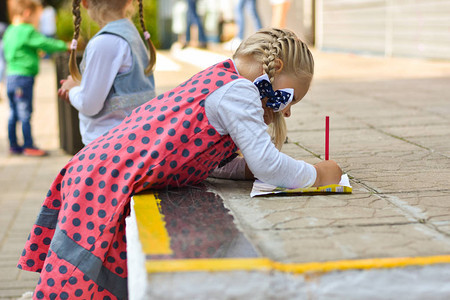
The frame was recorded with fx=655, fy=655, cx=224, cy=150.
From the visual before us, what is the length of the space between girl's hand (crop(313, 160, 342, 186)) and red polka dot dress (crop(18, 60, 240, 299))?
37 centimetres

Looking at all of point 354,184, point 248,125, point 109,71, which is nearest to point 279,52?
point 248,125

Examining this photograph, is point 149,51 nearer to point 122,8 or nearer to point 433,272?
point 122,8

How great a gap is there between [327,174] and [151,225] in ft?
2.62

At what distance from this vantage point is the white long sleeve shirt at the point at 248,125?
2.33 m

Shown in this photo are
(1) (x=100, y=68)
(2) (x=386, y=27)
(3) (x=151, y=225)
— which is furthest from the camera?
(2) (x=386, y=27)

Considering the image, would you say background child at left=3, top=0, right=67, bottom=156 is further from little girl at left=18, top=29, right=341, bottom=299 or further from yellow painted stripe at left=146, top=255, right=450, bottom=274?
yellow painted stripe at left=146, top=255, right=450, bottom=274

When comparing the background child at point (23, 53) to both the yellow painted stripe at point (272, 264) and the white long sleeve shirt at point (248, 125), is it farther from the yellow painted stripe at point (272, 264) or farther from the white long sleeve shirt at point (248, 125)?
the yellow painted stripe at point (272, 264)

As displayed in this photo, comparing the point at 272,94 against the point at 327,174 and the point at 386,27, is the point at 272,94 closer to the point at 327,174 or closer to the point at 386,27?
the point at 327,174

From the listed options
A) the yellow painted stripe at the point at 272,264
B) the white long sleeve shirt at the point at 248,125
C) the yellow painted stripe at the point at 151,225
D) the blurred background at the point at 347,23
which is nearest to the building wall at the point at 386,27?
the blurred background at the point at 347,23

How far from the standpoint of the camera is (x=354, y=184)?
2719 millimetres

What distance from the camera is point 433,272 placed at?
69.0 inches

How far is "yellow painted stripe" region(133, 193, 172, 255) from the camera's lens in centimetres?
179

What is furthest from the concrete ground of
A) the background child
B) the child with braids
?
the child with braids

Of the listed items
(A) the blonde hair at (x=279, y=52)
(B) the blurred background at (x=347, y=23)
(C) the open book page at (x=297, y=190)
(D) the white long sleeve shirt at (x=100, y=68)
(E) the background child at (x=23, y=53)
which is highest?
(A) the blonde hair at (x=279, y=52)
